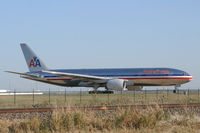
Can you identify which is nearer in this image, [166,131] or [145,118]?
[166,131]

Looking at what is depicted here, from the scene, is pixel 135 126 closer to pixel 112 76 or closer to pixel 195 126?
pixel 195 126

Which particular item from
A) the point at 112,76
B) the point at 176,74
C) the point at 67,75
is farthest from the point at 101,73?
the point at 176,74

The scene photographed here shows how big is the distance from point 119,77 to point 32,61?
14660 mm

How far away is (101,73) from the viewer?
51344 mm

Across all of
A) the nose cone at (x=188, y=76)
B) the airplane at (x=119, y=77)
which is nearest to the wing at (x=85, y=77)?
the airplane at (x=119, y=77)

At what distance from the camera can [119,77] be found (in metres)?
50.1

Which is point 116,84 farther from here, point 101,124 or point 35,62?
point 101,124

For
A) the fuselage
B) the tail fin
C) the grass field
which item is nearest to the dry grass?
the grass field

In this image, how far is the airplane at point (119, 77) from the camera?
48656 millimetres

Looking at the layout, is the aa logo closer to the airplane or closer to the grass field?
the airplane

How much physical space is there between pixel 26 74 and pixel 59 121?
128 ft

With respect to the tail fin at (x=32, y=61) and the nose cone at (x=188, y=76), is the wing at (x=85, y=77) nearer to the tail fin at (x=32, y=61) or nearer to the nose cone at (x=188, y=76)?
the tail fin at (x=32, y=61)

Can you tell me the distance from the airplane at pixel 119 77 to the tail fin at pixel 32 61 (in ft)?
8.43

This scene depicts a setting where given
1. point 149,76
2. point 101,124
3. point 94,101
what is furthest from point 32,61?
point 101,124
